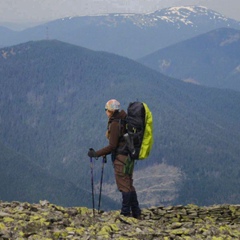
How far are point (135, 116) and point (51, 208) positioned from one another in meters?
3.98

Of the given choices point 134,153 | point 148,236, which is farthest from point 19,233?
point 134,153

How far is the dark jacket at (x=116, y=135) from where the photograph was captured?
17.8 meters

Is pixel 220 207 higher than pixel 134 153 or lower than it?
lower

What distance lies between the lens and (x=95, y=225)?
49.6ft

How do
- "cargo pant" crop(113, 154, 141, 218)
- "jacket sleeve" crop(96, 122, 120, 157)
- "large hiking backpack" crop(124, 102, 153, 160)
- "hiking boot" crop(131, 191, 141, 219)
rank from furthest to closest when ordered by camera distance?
"hiking boot" crop(131, 191, 141, 219) → "cargo pant" crop(113, 154, 141, 218) → "jacket sleeve" crop(96, 122, 120, 157) → "large hiking backpack" crop(124, 102, 153, 160)

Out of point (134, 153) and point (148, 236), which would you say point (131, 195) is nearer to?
point (134, 153)

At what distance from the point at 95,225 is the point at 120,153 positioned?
3.56m

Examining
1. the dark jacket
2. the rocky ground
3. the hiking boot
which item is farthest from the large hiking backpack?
the rocky ground

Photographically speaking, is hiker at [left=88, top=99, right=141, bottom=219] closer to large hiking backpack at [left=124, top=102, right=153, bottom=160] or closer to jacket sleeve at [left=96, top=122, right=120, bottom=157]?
jacket sleeve at [left=96, top=122, right=120, bottom=157]

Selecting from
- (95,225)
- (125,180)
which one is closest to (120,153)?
(125,180)

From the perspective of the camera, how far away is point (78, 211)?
1762 centimetres

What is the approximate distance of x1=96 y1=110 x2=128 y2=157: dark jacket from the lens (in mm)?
17766

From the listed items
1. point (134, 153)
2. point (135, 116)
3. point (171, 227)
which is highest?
point (135, 116)

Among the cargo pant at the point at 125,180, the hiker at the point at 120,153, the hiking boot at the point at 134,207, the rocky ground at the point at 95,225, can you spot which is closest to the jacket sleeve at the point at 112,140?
the hiker at the point at 120,153
